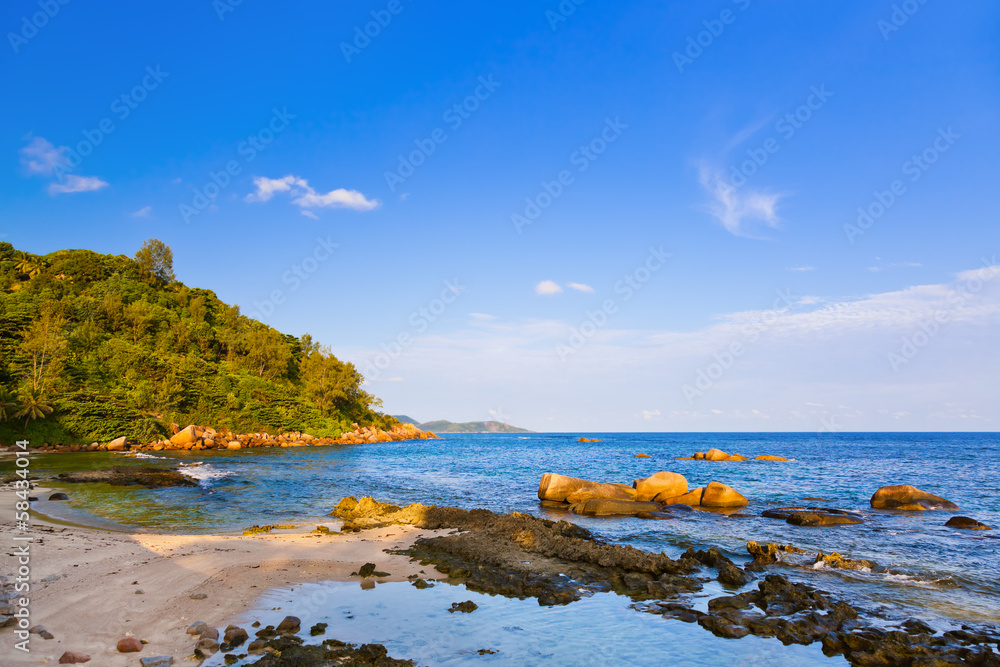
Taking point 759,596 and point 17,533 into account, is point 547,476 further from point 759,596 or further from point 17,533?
point 17,533

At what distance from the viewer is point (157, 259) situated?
4291 inches

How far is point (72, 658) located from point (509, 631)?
20.9ft

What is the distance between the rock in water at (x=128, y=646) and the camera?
281 inches

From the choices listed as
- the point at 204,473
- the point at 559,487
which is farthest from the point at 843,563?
the point at 204,473

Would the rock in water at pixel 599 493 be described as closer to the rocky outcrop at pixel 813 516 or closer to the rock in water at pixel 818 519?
the rocky outcrop at pixel 813 516

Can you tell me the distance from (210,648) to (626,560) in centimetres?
934

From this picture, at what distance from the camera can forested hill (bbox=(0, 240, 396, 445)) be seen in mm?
51250

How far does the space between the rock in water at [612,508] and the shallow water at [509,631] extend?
1191cm

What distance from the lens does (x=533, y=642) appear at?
325 inches

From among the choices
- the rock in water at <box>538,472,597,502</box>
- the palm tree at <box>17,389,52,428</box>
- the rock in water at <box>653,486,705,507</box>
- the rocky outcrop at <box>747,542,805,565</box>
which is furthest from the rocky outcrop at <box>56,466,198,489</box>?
the rocky outcrop at <box>747,542,805,565</box>

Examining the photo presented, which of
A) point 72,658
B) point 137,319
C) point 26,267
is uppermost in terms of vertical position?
point 26,267

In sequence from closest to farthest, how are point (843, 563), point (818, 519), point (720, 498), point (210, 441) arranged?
point (843, 563)
point (818, 519)
point (720, 498)
point (210, 441)

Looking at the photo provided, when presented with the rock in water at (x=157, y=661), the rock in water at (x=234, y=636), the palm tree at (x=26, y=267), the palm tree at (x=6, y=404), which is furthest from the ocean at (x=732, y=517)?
the palm tree at (x=26, y=267)

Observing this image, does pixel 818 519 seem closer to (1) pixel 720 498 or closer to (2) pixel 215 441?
(1) pixel 720 498
